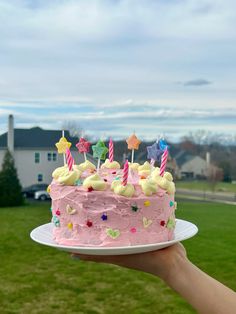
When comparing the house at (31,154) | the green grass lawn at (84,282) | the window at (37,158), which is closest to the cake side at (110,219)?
the green grass lawn at (84,282)

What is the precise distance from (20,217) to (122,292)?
43.3 feet

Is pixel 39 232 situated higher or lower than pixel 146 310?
higher

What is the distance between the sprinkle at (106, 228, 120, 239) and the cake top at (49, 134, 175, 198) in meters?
0.24

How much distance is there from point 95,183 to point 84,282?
6605 mm

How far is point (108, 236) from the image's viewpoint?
294cm

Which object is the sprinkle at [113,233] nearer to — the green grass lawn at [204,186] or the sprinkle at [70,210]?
the sprinkle at [70,210]

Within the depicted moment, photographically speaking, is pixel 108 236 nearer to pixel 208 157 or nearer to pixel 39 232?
pixel 39 232

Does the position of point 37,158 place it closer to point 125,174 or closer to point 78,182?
point 78,182

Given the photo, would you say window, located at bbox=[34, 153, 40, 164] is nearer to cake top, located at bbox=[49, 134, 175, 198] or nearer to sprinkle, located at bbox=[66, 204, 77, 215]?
cake top, located at bbox=[49, 134, 175, 198]

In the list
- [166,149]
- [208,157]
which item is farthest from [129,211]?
[208,157]

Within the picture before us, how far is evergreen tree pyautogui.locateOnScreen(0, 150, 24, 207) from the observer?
2872 centimetres

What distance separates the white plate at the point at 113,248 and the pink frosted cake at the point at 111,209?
9 centimetres

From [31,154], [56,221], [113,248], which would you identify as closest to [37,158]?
[31,154]

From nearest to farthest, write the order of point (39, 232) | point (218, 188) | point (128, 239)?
point (128, 239)
point (39, 232)
point (218, 188)
